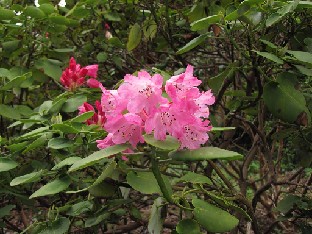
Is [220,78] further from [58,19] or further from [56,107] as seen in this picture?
[58,19]

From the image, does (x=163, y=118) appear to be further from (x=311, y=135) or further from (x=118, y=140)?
(x=311, y=135)

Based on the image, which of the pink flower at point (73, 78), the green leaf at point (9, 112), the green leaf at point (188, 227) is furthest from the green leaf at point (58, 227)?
the pink flower at point (73, 78)

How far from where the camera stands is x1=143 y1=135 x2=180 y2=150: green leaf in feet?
3.87

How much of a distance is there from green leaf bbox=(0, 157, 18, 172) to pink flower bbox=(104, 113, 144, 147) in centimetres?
53

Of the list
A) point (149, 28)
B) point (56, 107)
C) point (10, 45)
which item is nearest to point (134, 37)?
point (149, 28)

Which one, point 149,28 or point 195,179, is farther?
point 149,28

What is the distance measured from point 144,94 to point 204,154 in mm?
205

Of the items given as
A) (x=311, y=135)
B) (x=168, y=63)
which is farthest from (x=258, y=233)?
(x=168, y=63)

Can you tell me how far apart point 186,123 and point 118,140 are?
0.18 meters

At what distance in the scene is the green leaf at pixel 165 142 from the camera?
3.87ft

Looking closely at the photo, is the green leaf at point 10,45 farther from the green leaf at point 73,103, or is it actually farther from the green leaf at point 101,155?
the green leaf at point 101,155

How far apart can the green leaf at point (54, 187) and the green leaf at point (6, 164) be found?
17 cm

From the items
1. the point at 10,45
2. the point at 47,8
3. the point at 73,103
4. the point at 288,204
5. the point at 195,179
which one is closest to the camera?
the point at 195,179

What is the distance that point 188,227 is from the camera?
1279mm
